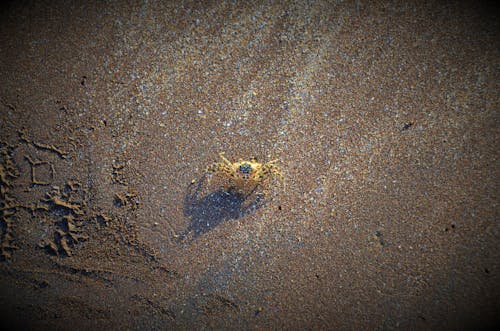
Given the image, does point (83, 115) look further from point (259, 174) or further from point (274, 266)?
point (274, 266)

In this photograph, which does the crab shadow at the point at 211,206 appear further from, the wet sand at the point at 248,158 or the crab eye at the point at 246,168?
the crab eye at the point at 246,168

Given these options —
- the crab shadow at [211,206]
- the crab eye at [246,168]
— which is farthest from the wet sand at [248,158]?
the crab eye at [246,168]

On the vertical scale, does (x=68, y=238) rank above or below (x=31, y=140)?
below

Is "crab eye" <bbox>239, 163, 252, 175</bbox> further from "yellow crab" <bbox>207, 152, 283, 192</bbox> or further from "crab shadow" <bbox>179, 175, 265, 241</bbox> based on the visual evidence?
"crab shadow" <bbox>179, 175, 265, 241</bbox>

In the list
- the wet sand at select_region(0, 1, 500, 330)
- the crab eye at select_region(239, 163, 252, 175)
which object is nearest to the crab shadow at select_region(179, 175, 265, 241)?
the wet sand at select_region(0, 1, 500, 330)

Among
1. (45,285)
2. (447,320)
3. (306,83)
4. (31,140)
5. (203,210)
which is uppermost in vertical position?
(306,83)

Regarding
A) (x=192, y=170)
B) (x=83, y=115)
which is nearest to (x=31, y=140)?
(x=83, y=115)

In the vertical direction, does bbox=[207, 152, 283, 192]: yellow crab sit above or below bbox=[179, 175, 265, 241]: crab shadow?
above
